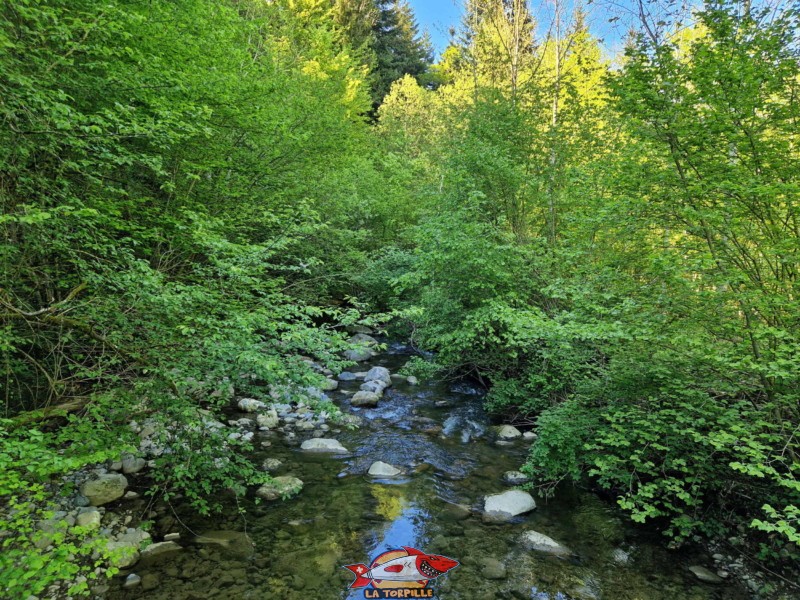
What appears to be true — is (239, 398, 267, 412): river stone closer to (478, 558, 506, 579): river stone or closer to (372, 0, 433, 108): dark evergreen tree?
(478, 558, 506, 579): river stone

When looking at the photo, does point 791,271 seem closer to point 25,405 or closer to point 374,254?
point 25,405

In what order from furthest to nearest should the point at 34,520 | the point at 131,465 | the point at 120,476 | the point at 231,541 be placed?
the point at 131,465 < the point at 120,476 < the point at 231,541 < the point at 34,520

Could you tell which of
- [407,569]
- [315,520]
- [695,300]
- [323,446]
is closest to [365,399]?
[323,446]

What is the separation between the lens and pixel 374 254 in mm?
12906

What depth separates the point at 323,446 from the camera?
621 cm

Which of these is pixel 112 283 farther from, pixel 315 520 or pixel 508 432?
pixel 508 432

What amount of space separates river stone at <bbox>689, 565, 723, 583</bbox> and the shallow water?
71 mm

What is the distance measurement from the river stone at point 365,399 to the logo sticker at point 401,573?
3.87 m

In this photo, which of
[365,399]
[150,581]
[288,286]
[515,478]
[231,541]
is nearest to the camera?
[150,581]

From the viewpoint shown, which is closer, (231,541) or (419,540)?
(231,541)

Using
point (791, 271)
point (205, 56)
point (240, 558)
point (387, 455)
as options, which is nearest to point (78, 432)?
point (240, 558)

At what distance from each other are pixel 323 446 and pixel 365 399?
1.86 m

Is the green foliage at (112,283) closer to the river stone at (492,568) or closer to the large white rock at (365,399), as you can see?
the river stone at (492,568)

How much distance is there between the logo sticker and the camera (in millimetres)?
3595
